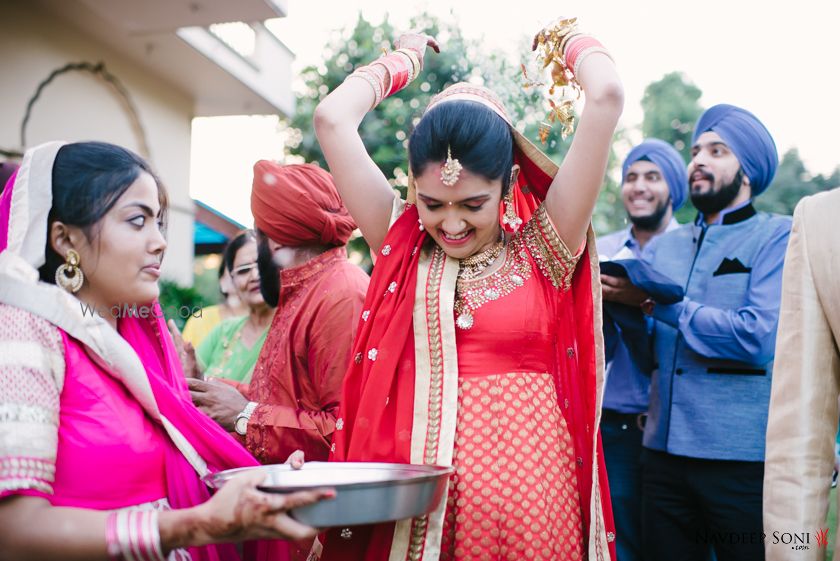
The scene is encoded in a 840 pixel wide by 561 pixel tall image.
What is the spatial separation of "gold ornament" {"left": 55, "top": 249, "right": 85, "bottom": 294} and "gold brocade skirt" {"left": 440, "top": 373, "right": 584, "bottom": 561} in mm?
1092

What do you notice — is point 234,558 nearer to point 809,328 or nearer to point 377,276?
point 377,276

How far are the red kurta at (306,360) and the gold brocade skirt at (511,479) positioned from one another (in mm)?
680

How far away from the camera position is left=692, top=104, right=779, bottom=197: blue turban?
365 cm

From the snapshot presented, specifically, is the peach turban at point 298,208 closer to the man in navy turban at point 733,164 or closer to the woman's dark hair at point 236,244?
the woman's dark hair at point 236,244

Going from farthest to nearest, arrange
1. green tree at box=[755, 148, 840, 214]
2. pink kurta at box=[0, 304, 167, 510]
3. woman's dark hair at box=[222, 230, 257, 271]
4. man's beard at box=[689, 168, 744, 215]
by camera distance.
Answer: green tree at box=[755, 148, 840, 214]
woman's dark hair at box=[222, 230, 257, 271]
man's beard at box=[689, 168, 744, 215]
pink kurta at box=[0, 304, 167, 510]

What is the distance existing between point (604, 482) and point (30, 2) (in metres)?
8.15

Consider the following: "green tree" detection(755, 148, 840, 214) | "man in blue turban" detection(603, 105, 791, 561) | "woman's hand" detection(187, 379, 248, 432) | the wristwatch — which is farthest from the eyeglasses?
"green tree" detection(755, 148, 840, 214)

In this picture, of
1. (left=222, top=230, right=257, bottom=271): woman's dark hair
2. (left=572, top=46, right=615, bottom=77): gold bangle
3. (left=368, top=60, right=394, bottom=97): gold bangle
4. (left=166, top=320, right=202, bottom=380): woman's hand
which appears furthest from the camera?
(left=222, top=230, right=257, bottom=271): woman's dark hair

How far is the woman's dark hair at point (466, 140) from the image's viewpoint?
2.10 metres

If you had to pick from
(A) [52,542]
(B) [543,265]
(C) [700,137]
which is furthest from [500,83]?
(A) [52,542]

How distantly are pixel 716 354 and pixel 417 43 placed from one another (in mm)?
1864

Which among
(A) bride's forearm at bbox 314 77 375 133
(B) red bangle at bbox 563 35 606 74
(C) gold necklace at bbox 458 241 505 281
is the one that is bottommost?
(C) gold necklace at bbox 458 241 505 281

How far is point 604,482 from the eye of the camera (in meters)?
2.18

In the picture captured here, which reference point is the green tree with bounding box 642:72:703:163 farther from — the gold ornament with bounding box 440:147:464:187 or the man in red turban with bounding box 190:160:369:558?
the gold ornament with bounding box 440:147:464:187
